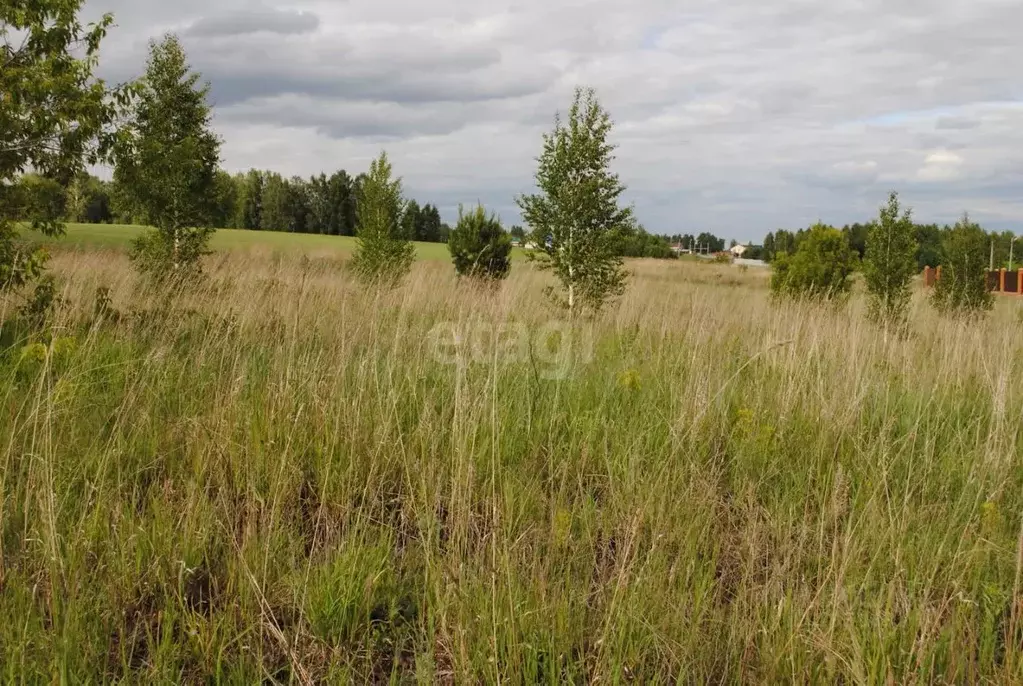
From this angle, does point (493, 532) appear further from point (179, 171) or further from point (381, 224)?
point (381, 224)

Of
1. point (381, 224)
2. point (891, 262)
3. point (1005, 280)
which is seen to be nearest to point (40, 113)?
point (891, 262)

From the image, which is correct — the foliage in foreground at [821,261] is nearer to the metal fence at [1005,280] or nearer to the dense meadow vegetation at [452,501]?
the dense meadow vegetation at [452,501]

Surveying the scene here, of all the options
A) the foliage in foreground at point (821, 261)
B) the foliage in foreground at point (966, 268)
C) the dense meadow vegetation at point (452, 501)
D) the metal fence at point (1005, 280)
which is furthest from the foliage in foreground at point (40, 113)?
the metal fence at point (1005, 280)

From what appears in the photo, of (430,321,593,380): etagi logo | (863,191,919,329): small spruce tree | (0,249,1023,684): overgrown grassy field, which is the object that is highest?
(863,191,919,329): small spruce tree

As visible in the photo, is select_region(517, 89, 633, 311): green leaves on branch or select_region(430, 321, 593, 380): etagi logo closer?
select_region(430, 321, 593, 380): etagi logo

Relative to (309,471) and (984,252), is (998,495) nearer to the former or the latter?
(309,471)

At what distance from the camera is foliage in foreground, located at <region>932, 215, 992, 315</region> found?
474 inches

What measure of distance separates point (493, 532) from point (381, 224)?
47.8 feet

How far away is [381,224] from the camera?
633 inches

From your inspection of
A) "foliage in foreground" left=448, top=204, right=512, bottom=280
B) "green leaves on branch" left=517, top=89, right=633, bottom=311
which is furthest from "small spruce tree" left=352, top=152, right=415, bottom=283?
"green leaves on branch" left=517, top=89, right=633, bottom=311

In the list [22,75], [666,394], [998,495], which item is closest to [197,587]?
[666,394]

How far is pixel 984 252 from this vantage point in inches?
490

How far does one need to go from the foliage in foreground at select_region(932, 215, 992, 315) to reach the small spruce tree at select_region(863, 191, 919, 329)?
103 inches

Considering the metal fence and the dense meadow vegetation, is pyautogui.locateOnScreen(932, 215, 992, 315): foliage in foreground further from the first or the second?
the metal fence
